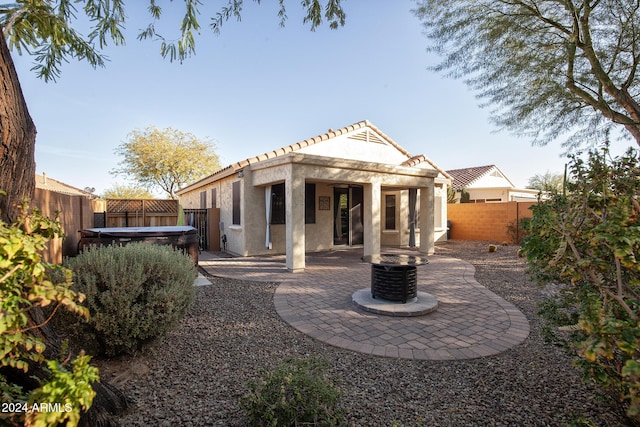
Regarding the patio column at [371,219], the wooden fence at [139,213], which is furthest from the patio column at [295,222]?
the wooden fence at [139,213]

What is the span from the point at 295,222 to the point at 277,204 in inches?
119

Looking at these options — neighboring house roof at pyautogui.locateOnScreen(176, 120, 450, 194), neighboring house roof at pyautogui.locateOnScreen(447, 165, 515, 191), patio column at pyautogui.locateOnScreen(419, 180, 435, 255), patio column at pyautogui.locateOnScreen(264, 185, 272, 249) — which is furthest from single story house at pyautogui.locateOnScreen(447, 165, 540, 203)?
patio column at pyautogui.locateOnScreen(264, 185, 272, 249)

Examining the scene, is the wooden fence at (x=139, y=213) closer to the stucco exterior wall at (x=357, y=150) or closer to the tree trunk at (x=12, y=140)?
the stucco exterior wall at (x=357, y=150)

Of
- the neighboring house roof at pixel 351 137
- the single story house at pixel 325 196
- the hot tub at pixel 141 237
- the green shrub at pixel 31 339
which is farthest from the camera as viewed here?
the neighboring house roof at pixel 351 137

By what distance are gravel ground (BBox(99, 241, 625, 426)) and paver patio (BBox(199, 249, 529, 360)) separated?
21 centimetres

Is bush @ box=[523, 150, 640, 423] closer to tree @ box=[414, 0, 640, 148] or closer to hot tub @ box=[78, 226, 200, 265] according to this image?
hot tub @ box=[78, 226, 200, 265]

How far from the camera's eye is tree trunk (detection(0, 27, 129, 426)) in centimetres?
182

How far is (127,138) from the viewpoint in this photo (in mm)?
29766

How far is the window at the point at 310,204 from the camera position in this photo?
1223cm

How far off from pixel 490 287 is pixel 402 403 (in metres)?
5.46

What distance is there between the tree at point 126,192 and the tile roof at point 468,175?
32.6 m

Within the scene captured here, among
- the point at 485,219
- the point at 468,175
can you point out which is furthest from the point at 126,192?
Answer: the point at 485,219

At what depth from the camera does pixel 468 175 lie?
25.6m

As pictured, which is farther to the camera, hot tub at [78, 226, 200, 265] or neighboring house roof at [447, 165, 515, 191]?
neighboring house roof at [447, 165, 515, 191]
